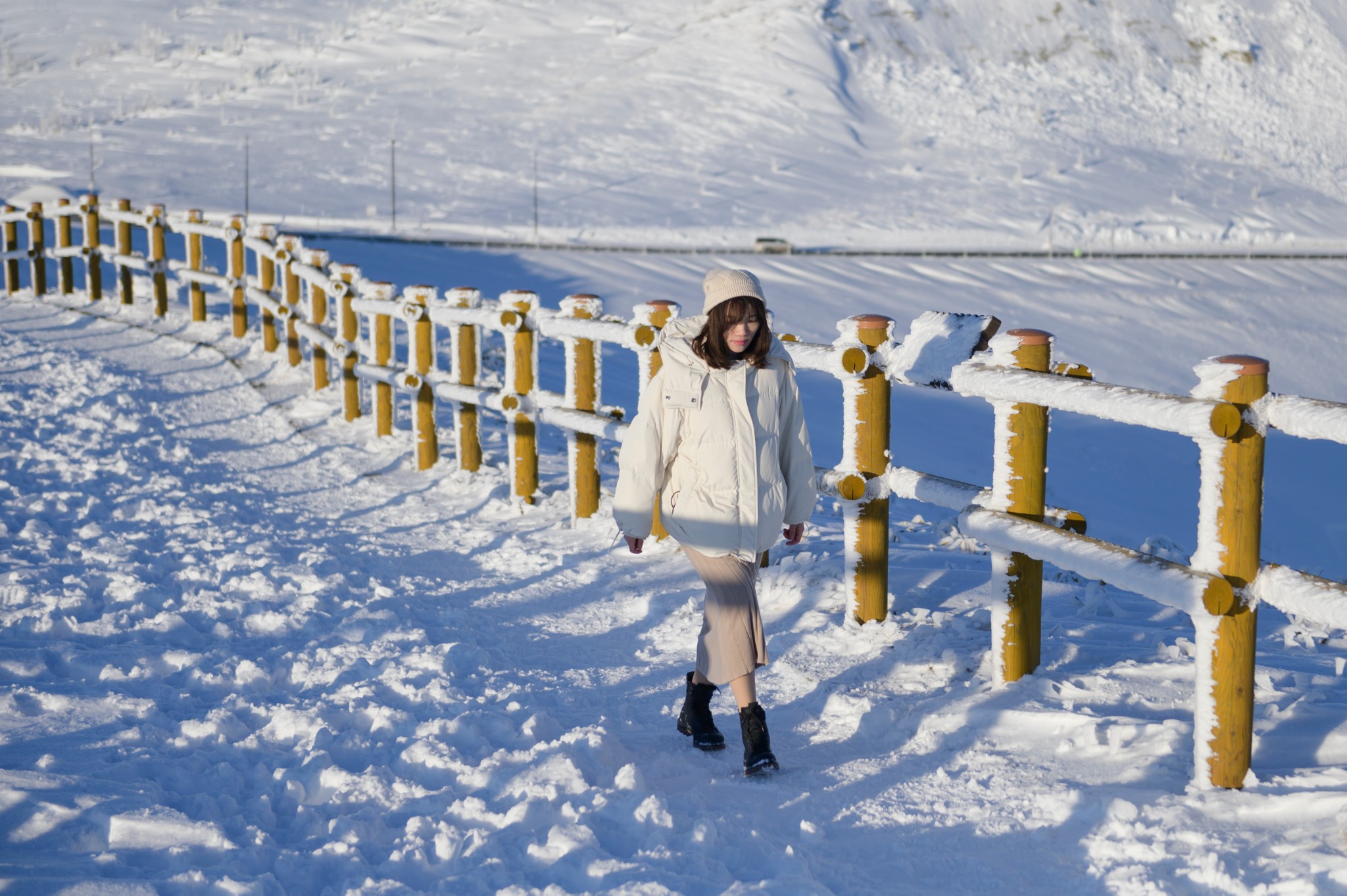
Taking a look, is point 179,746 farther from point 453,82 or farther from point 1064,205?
point 453,82

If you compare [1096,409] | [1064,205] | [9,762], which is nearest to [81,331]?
[9,762]

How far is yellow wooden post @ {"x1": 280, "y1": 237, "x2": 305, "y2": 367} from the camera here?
38.1ft

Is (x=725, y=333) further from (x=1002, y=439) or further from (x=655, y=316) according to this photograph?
(x=655, y=316)

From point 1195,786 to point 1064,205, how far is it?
4795 cm

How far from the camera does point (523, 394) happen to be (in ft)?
24.6

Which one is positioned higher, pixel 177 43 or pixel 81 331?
pixel 177 43

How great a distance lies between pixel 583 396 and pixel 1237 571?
4.23 metres

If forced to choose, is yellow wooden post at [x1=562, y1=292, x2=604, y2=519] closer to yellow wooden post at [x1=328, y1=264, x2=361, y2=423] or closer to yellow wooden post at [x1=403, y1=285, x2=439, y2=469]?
Result: yellow wooden post at [x1=403, y1=285, x2=439, y2=469]

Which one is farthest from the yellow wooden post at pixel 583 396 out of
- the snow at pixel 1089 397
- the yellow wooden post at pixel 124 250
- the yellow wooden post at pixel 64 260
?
the yellow wooden post at pixel 64 260

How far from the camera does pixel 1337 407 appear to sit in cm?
314

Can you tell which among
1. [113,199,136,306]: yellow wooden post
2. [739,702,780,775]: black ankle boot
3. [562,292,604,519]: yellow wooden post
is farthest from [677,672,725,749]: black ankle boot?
[113,199,136,306]: yellow wooden post

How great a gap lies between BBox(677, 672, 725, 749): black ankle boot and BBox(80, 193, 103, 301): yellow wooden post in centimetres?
1500

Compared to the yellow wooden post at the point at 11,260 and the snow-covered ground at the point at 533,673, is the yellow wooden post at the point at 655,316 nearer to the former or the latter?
the snow-covered ground at the point at 533,673

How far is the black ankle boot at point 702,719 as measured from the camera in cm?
403
